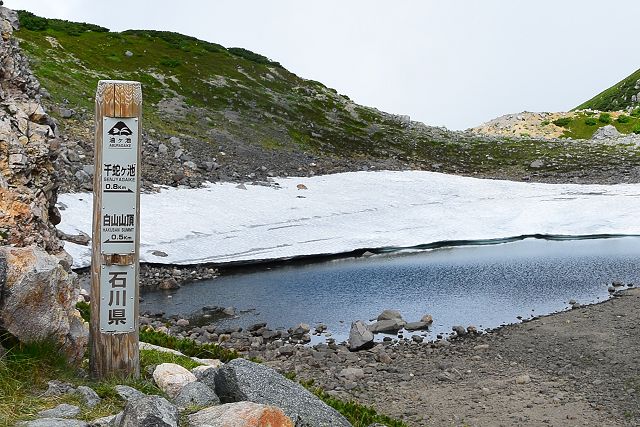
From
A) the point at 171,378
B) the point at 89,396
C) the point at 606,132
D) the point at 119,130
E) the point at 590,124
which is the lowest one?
the point at 171,378

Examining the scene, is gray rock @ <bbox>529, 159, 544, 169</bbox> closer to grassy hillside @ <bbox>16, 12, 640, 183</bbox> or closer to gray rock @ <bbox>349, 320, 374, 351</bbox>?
grassy hillside @ <bbox>16, 12, 640, 183</bbox>

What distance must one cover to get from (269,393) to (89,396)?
6.97 ft

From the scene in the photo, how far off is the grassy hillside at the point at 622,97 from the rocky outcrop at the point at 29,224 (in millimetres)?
139737

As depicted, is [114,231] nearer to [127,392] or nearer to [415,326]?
[127,392]

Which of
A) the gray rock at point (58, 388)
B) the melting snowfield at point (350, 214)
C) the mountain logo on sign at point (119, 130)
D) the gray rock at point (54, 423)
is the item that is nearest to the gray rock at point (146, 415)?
the gray rock at point (54, 423)

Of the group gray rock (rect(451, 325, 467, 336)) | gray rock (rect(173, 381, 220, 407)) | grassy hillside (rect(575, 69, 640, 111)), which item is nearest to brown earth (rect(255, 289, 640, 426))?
gray rock (rect(451, 325, 467, 336))

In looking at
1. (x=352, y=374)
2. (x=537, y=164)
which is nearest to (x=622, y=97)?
(x=537, y=164)

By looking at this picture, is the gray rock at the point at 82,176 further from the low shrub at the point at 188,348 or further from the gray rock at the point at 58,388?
the gray rock at the point at 58,388

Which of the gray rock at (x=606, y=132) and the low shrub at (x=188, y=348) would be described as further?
the gray rock at (x=606, y=132)

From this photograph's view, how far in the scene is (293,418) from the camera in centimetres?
848

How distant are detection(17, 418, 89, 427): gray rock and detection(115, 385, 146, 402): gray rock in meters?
1.12

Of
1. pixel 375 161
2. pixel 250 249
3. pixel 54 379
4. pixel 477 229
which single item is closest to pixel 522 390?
pixel 54 379

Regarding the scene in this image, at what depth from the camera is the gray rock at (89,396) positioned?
307 inches

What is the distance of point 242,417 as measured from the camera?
7117 mm
